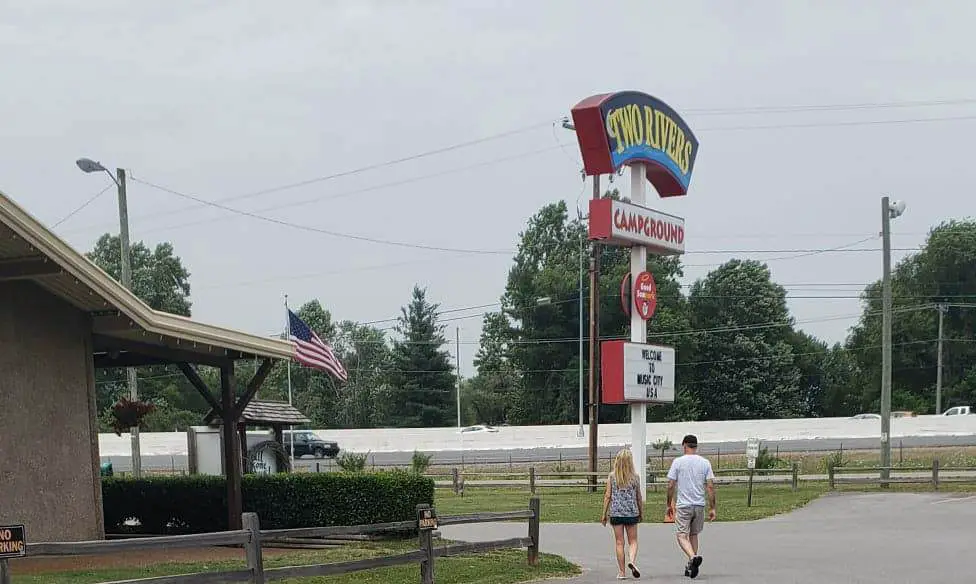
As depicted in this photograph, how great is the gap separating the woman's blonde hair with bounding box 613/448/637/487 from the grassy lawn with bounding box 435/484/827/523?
11.2m

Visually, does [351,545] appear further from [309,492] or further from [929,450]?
[929,450]

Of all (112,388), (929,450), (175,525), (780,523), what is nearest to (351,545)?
(175,525)

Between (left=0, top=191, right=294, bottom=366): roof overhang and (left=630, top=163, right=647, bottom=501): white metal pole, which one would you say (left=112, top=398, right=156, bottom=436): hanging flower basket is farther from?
(left=630, top=163, right=647, bottom=501): white metal pole

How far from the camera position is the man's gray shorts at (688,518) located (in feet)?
47.0

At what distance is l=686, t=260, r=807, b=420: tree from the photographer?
88.4 meters

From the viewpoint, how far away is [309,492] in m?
19.5

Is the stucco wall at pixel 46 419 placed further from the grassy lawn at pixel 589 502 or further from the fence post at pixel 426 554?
the grassy lawn at pixel 589 502

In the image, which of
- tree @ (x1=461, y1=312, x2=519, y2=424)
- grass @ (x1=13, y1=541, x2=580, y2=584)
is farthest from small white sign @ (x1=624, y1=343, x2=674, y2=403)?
tree @ (x1=461, y1=312, x2=519, y2=424)

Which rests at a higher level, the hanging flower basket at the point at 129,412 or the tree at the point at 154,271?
the tree at the point at 154,271

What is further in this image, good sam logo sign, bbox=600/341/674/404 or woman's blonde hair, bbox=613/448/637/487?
good sam logo sign, bbox=600/341/674/404

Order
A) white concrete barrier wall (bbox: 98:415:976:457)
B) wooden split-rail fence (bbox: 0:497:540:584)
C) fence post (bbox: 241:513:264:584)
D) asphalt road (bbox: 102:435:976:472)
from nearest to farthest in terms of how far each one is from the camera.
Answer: wooden split-rail fence (bbox: 0:497:540:584), fence post (bbox: 241:513:264:584), asphalt road (bbox: 102:435:976:472), white concrete barrier wall (bbox: 98:415:976:457)

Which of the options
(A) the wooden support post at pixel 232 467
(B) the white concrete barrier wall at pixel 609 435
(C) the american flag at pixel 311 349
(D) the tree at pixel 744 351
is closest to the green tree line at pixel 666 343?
(D) the tree at pixel 744 351

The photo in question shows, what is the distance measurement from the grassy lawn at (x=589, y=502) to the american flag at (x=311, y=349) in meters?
4.39

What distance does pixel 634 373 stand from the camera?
24.7 m
